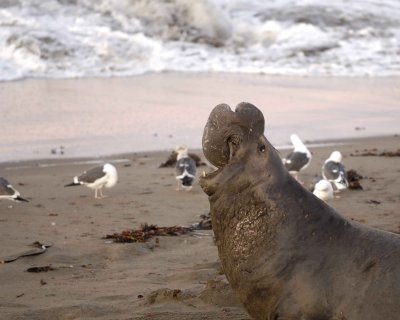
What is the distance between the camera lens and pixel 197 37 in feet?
93.3

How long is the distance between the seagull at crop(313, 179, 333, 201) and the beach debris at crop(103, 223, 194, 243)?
2.13m

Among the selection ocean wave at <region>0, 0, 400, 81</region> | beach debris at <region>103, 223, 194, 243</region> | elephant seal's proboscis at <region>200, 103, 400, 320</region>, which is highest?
elephant seal's proboscis at <region>200, 103, 400, 320</region>

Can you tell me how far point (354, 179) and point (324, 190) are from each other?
1.27 meters

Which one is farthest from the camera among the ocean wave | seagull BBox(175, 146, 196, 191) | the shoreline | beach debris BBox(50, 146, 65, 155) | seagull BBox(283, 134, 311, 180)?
the ocean wave

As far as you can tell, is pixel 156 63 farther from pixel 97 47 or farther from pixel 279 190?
pixel 279 190

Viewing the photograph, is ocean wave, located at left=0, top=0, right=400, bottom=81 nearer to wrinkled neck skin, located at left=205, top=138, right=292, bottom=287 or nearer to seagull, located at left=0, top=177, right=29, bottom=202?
seagull, located at left=0, top=177, right=29, bottom=202

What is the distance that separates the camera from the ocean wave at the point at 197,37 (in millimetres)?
22859

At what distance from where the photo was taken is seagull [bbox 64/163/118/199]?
10156 millimetres

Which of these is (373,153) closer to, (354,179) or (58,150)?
(354,179)

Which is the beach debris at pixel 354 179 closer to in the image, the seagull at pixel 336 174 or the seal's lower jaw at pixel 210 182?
the seagull at pixel 336 174

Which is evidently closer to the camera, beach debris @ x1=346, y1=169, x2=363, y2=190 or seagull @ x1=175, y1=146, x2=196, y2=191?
beach debris @ x1=346, y1=169, x2=363, y2=190

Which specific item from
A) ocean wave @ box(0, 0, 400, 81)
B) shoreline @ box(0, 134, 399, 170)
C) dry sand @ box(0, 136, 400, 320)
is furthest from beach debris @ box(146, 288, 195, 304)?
ocean wave @ box(0, 0, 400, 81)

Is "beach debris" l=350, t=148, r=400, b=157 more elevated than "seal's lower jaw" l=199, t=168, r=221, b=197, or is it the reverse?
"seal's lower jaw" l=199, t=168, r=221, b=197

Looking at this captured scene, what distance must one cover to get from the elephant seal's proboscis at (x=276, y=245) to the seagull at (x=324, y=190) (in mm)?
6277
